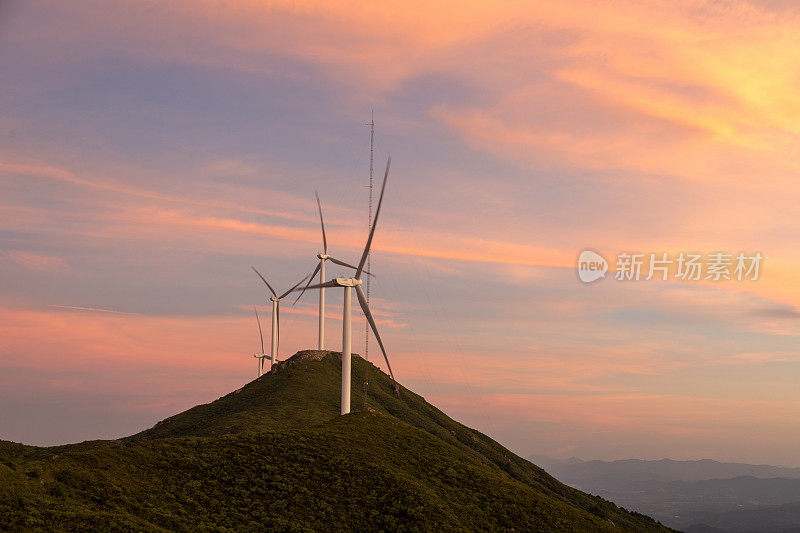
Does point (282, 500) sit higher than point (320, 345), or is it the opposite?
point (320, 345)

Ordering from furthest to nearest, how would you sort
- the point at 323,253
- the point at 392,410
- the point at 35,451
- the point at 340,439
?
the point at 392,410, the point at 323,253, the point at 35,451, the point at 340,439

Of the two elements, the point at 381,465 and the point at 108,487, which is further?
the point at 381,465

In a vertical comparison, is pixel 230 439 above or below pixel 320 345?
below

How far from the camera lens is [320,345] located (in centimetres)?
19175

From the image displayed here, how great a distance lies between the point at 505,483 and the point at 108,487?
2142 inches

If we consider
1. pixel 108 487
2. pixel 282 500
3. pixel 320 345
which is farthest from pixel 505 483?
pixel 320 345

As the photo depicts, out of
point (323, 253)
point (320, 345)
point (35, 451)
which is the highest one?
point (323, 253)

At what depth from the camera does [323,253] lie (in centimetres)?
16888

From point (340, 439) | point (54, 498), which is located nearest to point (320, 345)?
point (340, 439)

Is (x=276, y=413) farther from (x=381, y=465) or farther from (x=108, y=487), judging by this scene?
(x=108, y=487)

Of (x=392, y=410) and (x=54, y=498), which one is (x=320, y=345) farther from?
(x=54, y=498)

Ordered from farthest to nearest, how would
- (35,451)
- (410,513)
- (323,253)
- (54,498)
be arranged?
(323,253)
(35,451)
(410,513)
(54,498)

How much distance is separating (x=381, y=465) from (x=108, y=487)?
34.6 m

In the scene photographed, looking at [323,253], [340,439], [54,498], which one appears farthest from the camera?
[323,253]
